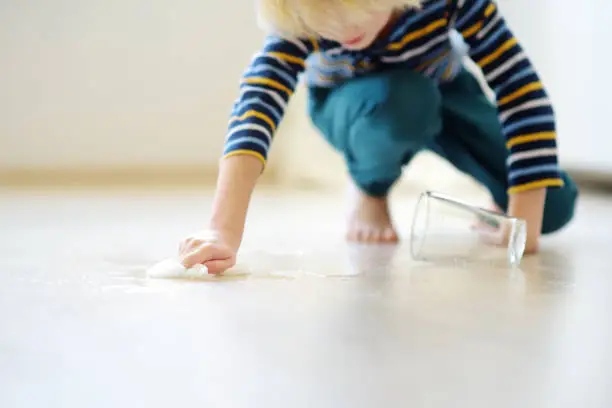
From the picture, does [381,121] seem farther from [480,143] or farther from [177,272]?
[177,272]

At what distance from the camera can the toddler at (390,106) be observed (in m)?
0.73

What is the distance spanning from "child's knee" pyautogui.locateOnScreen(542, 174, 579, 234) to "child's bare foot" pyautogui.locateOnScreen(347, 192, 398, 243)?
195 millimetres

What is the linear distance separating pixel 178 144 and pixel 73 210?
609 mm

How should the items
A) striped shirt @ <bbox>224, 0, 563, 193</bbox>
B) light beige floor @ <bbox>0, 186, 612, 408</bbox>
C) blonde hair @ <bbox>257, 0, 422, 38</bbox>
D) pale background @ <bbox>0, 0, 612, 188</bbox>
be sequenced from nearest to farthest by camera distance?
1. light beige floor @ <bbox>0, 186, 612, 408</bbox>
2. blonde hair @ <bbox>257, 0, 422, 38</bbox>
3. striped shirt @ <bbox>224, 0, 563, 193</bbox>
4. pale background @ <bbox>0, 0, 612, 188</bbox>

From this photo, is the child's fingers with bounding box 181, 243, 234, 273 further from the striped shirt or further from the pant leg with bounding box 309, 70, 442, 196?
the pant leg with bounding box 309, 70, 442, 196

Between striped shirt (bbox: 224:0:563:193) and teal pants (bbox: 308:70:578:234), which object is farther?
teal pants (bbox: 308:70:578:234)

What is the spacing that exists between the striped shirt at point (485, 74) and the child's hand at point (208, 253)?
102mm

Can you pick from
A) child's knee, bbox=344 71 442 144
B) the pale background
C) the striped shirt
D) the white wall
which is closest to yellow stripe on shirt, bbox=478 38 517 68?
the striped shirt

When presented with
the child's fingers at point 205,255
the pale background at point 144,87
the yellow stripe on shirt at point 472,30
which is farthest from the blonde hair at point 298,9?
the pale background at point 144,87

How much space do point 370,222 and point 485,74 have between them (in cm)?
25

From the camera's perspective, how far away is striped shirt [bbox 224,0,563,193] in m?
0.78

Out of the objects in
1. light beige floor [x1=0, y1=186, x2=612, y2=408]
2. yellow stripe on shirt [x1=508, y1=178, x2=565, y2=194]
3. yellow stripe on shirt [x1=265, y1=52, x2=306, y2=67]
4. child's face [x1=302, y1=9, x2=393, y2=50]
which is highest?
child's face [x1=302, y1=9, x2=393, y2=50]

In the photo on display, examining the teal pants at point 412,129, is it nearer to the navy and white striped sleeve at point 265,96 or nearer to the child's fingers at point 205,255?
the navy and white striped sleeve at point 265,96

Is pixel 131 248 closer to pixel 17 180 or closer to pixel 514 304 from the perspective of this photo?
pixel 514 304
